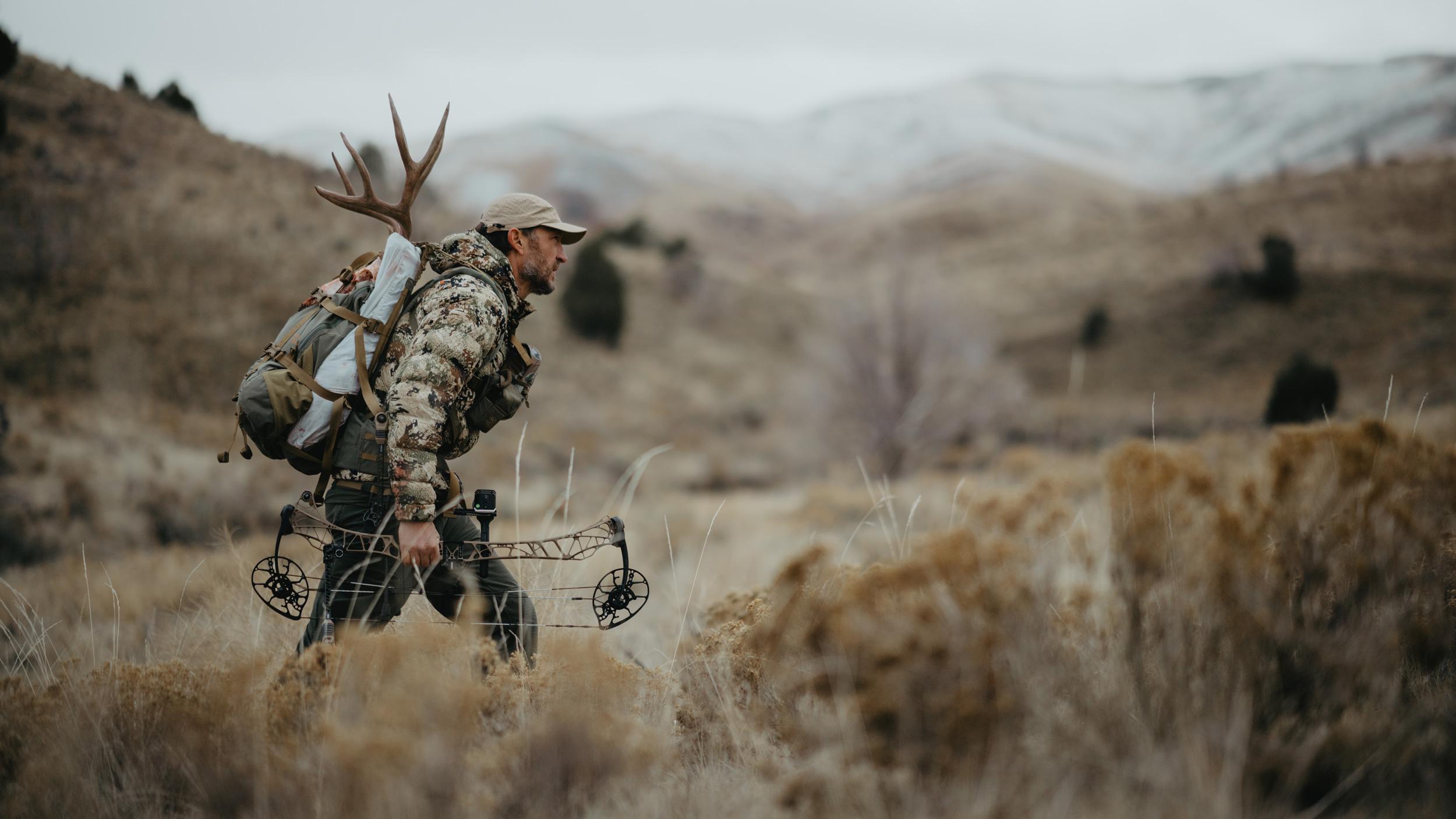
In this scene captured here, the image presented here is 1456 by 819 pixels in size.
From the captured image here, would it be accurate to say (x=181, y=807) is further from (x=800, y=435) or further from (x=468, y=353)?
(x=800, y=435)

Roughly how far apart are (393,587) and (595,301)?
30776 mm

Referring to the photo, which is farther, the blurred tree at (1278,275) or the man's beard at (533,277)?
the blurred tree at (1278,275)

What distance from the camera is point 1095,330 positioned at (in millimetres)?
36250

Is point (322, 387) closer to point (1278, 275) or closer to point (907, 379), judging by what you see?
point (907, 379)

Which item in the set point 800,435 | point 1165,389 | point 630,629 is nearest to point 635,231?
point 800,435

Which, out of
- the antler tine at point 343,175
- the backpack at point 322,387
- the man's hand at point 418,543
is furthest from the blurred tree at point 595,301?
the man's hand at point 418,543

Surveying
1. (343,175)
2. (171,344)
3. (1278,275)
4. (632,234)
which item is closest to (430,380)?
(343,175)

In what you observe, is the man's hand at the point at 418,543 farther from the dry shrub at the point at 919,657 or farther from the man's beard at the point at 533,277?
the dry shrub at the point at 919,657

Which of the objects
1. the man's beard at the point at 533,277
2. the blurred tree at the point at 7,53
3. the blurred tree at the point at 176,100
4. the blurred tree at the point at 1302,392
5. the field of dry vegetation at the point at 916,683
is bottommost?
the blurred tree at the point at 1302,392

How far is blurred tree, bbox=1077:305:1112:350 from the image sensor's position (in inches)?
1420

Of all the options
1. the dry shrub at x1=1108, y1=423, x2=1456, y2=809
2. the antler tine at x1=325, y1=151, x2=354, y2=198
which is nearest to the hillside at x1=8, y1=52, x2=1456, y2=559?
the antler tine at x1=325, y1=151, x2=354, y2=198

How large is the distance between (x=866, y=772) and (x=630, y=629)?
355 centimetres

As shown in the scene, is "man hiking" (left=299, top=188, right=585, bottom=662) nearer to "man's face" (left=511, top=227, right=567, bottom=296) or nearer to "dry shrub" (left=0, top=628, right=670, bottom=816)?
"man's face" (left=511, top=227, right=567, bottom=296)

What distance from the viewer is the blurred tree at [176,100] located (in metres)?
27.2
